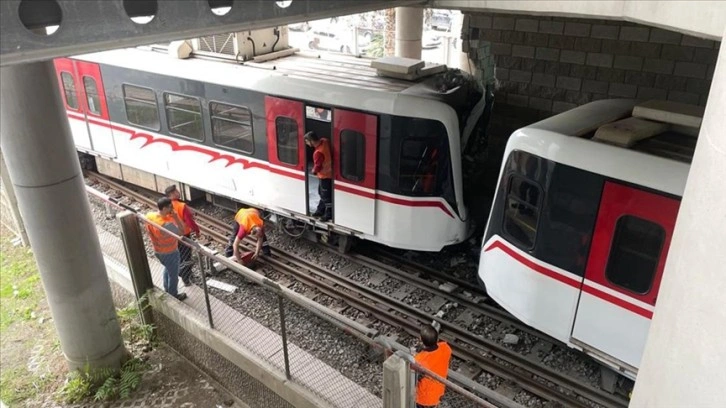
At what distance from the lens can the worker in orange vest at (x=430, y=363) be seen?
523 cm

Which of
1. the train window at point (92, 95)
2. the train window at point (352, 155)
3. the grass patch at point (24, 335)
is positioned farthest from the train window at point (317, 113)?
the train window at point (92, 95)

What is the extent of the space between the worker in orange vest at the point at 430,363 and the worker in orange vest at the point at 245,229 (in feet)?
14.8

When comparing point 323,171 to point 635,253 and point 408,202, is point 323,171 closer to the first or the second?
point 408,202

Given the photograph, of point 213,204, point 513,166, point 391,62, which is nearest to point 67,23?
point 513,166

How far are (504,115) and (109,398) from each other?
10.1 m

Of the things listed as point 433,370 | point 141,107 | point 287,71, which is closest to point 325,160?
point 287,71

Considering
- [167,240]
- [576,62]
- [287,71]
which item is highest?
[287,71]

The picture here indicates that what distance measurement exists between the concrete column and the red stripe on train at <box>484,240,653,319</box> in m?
12.1

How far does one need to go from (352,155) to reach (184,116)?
375 cm

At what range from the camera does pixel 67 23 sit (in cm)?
450

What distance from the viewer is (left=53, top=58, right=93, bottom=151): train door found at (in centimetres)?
1238

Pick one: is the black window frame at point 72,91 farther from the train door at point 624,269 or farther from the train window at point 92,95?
the train door at point 624,269

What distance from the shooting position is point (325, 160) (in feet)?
29.6

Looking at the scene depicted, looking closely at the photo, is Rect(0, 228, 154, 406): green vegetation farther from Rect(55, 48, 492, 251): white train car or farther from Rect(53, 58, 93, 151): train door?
Rect(53, 58, 93, 151): train door
